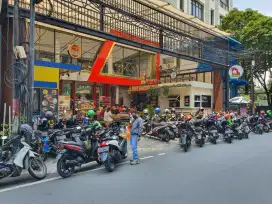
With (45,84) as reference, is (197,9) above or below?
above

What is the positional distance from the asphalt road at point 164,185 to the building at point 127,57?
599 cm

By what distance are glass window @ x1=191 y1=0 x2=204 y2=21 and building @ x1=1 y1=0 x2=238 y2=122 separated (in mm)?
9406

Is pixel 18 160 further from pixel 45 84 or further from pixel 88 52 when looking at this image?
pixel 88 52

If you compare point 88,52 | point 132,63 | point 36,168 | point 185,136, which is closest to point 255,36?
point 132,63

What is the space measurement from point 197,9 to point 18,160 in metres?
31.0

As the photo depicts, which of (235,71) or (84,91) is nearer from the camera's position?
(235,71)

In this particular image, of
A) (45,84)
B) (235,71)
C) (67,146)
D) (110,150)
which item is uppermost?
(235,71)

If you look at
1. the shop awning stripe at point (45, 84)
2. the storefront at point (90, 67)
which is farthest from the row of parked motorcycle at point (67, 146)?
the storefront at point (90, 67)

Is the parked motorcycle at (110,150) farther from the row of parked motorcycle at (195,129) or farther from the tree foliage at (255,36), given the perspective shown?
the tree foliage at (255,36)

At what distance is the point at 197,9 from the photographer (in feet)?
105

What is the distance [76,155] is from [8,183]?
160cm

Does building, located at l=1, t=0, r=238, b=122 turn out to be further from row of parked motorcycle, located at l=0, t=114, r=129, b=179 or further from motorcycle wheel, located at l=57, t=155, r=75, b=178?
motorcycle wheel, located at l=57, t=155, r=75, b=178

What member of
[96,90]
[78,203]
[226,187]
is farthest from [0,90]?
[96,90]

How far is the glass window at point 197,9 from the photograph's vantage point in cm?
3103
